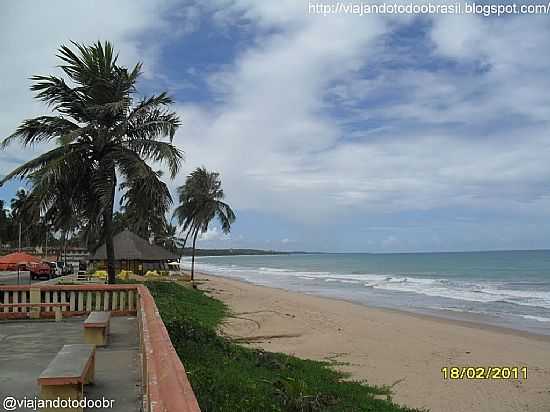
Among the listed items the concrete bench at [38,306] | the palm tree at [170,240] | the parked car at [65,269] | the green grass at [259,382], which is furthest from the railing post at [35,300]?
the palm tree at [170,240]

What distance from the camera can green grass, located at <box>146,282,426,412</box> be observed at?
572cm

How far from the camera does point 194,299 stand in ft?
67.2

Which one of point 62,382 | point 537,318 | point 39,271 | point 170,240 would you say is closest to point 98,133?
point 62,382

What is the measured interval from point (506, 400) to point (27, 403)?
313 inches

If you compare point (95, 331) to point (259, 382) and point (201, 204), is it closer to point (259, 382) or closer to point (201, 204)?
point (259, 382)

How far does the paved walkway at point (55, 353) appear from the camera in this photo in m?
4.63

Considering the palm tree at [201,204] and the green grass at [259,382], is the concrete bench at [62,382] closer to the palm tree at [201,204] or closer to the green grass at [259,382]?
the green grass at [259,382]

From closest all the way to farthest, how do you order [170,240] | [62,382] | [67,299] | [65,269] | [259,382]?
[62,382] < [259,382] < [67,299] < [65,269] < [170,240]

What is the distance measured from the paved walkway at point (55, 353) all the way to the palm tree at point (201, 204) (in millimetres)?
31611
